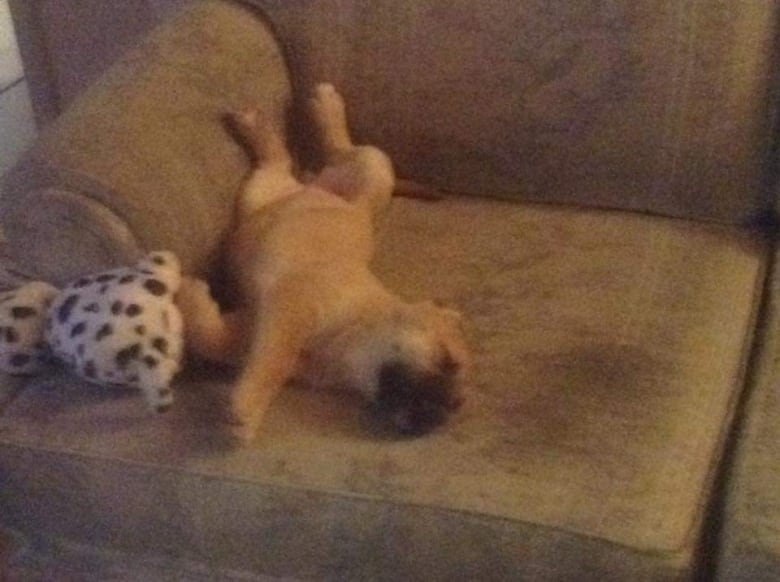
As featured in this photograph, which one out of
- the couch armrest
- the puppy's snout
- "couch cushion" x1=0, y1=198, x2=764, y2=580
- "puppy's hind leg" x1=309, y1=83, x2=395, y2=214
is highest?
the couch armrest

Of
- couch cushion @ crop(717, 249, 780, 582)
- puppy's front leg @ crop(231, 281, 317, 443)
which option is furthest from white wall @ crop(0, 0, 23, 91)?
couch cushion @ crop(717, 249, 780, 582)

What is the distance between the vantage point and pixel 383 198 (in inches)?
66.2

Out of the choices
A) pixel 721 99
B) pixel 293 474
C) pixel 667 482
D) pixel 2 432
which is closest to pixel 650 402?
pixel 667 482

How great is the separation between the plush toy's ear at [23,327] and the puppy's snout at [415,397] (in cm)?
42

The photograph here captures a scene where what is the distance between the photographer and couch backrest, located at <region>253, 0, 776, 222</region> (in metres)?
1.56

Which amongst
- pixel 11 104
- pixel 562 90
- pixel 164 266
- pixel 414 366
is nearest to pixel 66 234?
pixel 164 266

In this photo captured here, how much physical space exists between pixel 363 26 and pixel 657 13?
0.44 meters

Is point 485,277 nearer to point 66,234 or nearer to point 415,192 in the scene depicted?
point 415,192

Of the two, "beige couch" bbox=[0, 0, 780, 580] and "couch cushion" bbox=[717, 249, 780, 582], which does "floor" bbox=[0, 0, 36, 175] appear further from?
"couch cushion" bbox=[717, 249, 780, 582]

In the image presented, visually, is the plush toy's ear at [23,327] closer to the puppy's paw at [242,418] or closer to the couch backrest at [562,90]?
the puppy's paw at [242,418]

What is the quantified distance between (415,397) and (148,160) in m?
0.47

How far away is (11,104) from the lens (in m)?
2.50

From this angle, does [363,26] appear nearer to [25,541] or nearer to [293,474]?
[293,474]

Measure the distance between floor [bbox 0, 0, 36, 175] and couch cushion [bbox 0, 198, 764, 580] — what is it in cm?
121
